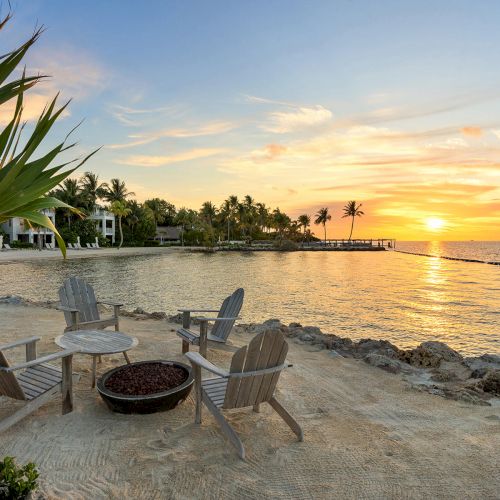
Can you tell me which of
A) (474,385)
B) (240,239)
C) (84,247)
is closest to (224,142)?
(474,385)

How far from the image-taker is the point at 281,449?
3.08 m

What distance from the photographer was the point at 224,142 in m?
18.3

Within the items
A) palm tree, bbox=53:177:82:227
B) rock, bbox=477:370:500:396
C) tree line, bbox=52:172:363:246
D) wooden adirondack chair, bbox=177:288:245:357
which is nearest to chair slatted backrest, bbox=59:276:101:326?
wooden adirondack chair, bbox=177:288:245:357

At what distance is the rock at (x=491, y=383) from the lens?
449 centimetres

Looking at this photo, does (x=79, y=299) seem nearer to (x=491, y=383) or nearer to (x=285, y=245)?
(x=491, y=383)

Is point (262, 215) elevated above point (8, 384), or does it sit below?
above

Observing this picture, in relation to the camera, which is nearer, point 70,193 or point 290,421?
point 290,421

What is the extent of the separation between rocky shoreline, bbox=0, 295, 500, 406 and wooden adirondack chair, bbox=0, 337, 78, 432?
2291 millimetres

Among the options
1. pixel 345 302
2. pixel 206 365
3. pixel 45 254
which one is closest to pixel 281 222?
pixel 45 254

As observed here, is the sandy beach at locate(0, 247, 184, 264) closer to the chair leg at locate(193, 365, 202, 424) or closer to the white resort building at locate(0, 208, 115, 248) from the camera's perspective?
the white resort building at locate(0, 208, 115, 248)

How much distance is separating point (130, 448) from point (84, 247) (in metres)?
54.7

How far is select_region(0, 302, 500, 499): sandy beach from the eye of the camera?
2.59 metres

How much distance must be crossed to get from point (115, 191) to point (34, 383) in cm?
6343

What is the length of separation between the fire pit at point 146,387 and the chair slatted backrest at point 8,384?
2.23ft
